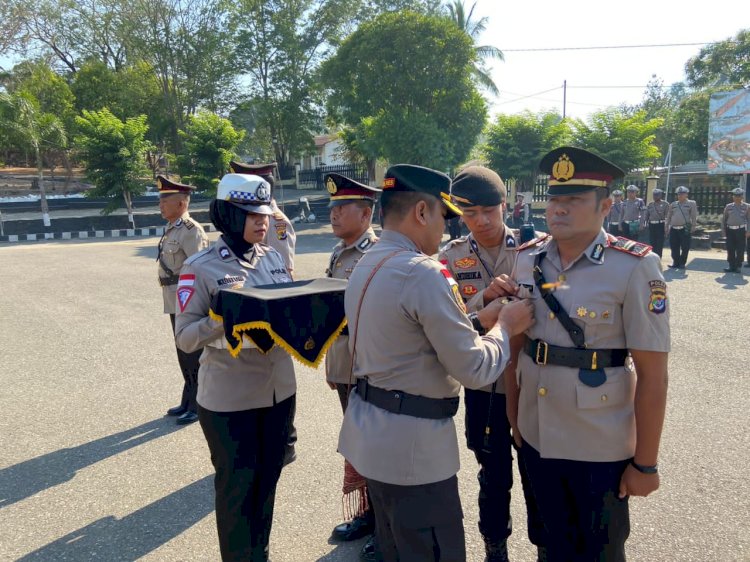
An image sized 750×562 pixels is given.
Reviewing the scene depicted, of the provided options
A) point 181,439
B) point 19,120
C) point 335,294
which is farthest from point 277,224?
point 19,120

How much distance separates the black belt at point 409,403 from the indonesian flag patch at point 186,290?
3.70 ft

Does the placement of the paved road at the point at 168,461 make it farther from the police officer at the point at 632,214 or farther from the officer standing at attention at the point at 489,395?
the police officer at the point at 632,214

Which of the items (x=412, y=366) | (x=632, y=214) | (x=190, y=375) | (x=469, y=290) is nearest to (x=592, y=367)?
(x=412, y=366)

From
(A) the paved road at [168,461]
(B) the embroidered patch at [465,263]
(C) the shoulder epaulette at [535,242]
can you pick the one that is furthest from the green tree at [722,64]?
(C) the shoulder epaulette at [535,242]

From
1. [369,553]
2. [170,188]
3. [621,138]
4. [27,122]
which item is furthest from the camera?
Result: [27,122]

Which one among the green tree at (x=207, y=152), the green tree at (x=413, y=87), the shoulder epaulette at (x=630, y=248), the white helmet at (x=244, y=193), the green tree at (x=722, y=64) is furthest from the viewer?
the green tree at (x=722, y=64)

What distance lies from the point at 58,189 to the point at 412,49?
22.6m

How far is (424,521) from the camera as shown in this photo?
1.90 metres

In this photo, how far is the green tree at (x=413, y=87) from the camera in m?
20.9

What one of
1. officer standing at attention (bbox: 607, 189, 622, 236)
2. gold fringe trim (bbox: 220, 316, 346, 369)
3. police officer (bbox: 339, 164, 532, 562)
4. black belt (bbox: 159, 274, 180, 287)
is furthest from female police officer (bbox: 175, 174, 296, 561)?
officer standing at attention (bbox: 607, 189, 622, 236)

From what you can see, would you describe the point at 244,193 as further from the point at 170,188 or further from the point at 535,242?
the point at 170,188

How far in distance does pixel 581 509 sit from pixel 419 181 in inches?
57.1

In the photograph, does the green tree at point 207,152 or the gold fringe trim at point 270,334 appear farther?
the green tree at point 207,152

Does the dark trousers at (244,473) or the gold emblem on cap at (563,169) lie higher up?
the gold emblem on cap at (563,169)
